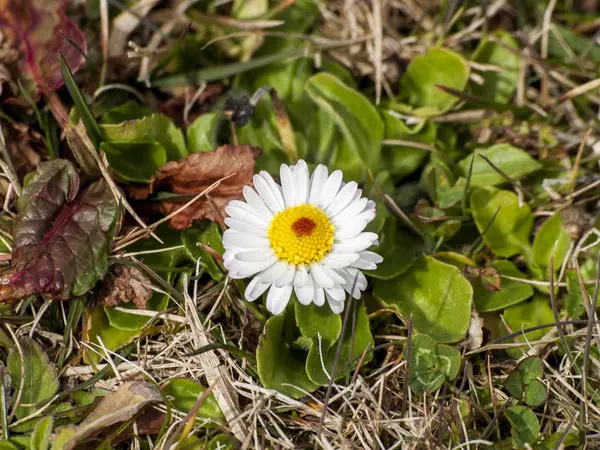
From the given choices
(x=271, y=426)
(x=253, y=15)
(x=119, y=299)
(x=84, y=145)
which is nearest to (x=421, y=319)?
(x=271, y=426)

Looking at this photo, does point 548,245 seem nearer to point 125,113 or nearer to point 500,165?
point 500,165

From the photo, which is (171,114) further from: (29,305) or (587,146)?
(587,146)

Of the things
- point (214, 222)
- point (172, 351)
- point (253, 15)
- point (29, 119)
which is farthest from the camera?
point (253, 15)

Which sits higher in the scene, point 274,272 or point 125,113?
point 125,113

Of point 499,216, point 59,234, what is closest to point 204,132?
point 59,234

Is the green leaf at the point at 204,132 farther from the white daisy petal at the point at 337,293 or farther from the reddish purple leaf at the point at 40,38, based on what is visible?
the white daisy petal at the point at 337,293

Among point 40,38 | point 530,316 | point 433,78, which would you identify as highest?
point 40,38
